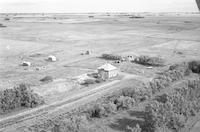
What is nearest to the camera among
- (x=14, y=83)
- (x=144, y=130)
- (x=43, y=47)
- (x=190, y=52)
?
(x=144, y=130)

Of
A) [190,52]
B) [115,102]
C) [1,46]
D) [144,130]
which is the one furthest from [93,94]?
[1,46]

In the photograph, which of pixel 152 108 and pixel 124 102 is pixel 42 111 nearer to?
pixel 124 102

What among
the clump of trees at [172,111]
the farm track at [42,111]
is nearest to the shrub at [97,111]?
the clump of trees at [172,111]

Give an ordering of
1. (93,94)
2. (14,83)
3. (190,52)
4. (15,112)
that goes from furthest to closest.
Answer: (190,52) < (14,83) < (93,94) < (15,112)

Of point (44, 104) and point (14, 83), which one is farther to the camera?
point (14, 83)

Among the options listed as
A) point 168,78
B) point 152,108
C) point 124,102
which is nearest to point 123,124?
point 152,108

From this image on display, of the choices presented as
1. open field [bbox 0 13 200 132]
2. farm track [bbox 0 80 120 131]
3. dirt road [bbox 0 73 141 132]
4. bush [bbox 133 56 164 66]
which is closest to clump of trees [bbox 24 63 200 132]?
open field [bbox 0 13 200 132]

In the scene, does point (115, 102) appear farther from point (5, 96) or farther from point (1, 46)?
point (1, 46)

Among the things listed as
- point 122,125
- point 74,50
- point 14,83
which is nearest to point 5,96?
point 14,83
